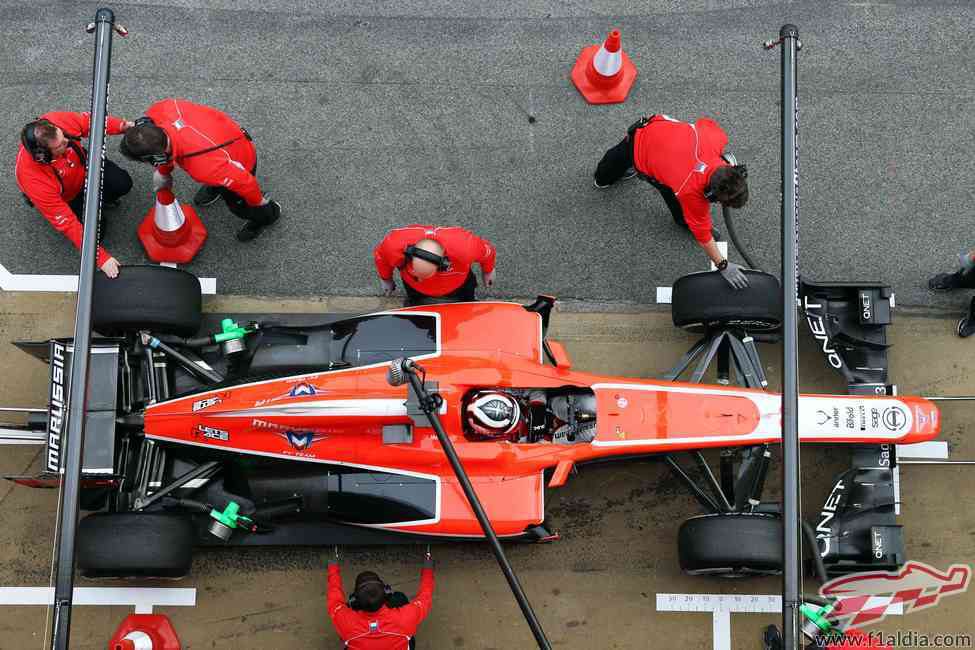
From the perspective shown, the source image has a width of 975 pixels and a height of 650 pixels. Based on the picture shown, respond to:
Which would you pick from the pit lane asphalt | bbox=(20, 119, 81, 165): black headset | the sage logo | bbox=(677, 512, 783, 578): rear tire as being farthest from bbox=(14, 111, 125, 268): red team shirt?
the sage logo

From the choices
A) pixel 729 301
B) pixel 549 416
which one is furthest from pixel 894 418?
pixel 549 416

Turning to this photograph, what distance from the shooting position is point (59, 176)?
5.45 m

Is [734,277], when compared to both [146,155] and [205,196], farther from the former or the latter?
[205,196]

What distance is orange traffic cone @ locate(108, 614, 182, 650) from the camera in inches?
222

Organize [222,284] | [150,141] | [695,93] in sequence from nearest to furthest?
[150,141], [222,284], [695,93]

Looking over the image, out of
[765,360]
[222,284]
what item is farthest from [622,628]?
[222,284]

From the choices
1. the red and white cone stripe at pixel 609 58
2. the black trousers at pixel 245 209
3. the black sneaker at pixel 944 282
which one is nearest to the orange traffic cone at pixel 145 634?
the black trousers at pixel 245 209

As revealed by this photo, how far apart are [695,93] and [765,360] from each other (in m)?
2.24

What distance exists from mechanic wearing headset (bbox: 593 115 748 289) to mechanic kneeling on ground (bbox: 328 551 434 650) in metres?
3.00

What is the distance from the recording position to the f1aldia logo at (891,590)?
6.02m

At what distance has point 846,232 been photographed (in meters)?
6.55

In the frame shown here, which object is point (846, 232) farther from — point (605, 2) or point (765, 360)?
point (605, 2)

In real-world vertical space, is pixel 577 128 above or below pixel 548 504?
above

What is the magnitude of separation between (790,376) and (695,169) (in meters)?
1.96
